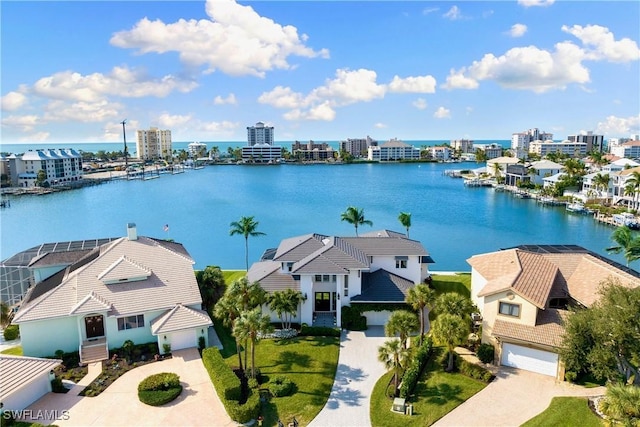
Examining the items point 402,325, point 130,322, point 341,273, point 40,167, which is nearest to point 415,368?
point 402,325

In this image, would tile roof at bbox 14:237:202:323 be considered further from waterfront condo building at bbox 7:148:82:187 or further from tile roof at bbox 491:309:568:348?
waterfront condo building at bbox 7:148:82:187

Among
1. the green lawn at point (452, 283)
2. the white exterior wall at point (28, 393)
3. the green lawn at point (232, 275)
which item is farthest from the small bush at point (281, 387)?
the green lawn at point (452, 283)

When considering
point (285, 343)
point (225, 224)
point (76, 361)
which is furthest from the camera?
point (225, 224)

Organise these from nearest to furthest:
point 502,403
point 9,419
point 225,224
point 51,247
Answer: point 9,419 < point 502,403 < point 51,247 < point 225,224

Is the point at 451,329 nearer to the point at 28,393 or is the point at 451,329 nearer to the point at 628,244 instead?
the point at 28,393

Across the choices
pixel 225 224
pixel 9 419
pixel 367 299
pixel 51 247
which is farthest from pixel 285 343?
pixel 225 224

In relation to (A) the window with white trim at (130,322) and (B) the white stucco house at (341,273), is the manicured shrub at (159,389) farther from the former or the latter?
(B) the white stucco house at (341,273)

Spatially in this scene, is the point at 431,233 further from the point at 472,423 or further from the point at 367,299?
the point at 472,423
